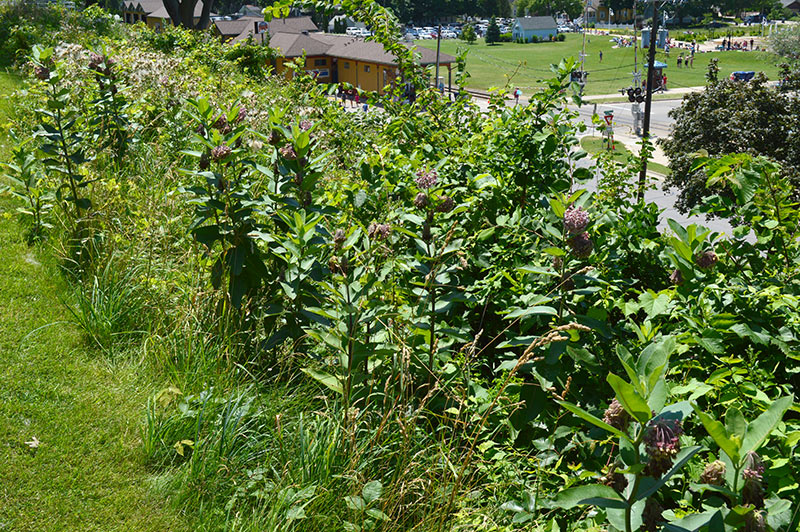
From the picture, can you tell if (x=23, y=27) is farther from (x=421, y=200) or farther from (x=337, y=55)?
(x=337, y=55)

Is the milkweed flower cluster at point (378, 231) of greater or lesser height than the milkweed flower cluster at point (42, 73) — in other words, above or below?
below

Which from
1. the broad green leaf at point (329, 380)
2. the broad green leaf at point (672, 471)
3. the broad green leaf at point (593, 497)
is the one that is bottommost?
the broad green leaf at point (329, 380)

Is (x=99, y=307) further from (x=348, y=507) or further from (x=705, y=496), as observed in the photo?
(x=705, y=496)

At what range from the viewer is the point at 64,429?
10.8 feet

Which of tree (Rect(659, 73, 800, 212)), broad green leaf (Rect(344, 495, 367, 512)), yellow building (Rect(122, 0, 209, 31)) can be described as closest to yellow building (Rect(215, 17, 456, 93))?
tree (Rect(659, 73, 800, 212))

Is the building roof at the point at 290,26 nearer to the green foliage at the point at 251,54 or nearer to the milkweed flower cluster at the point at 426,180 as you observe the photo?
the green foliage at the point at 251,54

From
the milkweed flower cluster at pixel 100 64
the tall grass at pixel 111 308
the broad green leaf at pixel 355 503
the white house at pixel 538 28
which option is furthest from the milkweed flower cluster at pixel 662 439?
the white house at pixel 538 28

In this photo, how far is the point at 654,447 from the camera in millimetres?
1650

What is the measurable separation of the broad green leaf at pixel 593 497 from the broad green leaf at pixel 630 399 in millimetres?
286

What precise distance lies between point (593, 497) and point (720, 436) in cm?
37

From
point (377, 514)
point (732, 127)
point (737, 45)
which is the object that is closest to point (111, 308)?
point (377, 514)

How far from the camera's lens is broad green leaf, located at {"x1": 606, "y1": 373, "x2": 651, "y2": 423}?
5.09 feet

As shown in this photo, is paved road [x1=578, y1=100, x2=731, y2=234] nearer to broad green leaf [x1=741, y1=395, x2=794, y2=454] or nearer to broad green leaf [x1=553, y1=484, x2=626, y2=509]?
broad green leaf [x1=741, y1=395, x2=794, y2=454]

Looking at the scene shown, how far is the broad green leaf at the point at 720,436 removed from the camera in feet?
5.21
